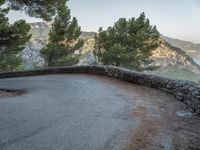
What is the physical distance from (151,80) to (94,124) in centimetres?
777

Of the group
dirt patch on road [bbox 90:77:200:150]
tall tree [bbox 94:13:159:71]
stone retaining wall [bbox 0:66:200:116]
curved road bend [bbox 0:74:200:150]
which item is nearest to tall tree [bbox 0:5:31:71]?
stone retaining wall [bbox 0:66:200:116]

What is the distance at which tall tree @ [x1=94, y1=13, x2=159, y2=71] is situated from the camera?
36.1m

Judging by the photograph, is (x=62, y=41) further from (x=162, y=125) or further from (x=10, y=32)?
(x=162, y=125)

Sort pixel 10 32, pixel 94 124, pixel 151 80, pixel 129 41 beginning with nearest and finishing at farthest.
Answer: pixel 94 124, pixel 151 80, pixel 10 32, pixel 129 41

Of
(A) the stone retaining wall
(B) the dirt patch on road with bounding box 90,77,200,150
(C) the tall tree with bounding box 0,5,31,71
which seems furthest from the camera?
(C) the tall tree with bounding box 0,5,31,71

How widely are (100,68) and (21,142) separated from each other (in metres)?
15.2

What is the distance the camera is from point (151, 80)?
1376cm

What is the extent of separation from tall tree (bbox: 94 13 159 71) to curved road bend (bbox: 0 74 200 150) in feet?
85.3

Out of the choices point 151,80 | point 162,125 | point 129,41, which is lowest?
point 162,125

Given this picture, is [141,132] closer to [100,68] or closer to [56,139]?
[56,139]

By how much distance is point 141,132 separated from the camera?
626cm

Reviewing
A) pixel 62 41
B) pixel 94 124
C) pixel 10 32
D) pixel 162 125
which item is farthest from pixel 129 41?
pixel 94 124

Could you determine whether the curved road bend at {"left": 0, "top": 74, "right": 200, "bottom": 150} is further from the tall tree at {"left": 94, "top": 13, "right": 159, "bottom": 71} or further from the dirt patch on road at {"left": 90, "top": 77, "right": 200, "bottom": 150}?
the tall tree at {"left": 94, "top": 13, "right": 159, "bottom": 71}

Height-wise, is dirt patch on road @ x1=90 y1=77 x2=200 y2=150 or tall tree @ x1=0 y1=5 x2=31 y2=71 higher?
tall tree @ x1=0 y1=5 x2=31 y2=71
